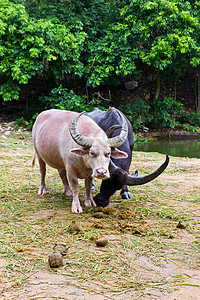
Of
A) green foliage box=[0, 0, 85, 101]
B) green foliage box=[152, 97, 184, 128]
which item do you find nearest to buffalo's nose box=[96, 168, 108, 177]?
green foliage box=[0, 0, 85, 101]

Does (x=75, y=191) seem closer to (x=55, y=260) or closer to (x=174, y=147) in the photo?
(x=55, y=260)

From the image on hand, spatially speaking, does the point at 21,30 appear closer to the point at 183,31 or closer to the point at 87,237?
the point at 183,31

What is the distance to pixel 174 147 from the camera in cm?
1264

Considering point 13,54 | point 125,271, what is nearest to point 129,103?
point 13,54

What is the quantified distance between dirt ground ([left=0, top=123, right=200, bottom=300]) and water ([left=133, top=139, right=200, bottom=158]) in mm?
6381

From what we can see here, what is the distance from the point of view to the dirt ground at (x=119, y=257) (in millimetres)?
2183

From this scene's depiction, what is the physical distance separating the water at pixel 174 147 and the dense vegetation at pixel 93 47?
1.81m

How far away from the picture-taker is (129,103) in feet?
57.1

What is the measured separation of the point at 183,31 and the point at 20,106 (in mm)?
9153

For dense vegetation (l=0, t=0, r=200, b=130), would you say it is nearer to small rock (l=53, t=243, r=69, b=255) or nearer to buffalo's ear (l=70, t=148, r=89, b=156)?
buffalo's ear (l=70, t=148, r=89, b=156)

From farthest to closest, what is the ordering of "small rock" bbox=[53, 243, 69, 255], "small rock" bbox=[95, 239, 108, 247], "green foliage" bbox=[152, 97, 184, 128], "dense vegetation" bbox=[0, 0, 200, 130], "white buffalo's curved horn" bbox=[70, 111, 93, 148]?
"green foliage" bbox=[152, 97, 184, 128], "dense vegetation" bbox=[0, 0, 200, 130], "white buffalo's curved horn" bbox=[70, 111, 93, 148], "small rock" bbox=[95, 239, 108, 247], "small rock" bbox=[53, 243, 69, 255]

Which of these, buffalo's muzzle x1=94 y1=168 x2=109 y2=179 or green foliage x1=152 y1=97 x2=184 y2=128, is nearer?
buffalo's muzzle x1=94 y1=168 x2=109 y2=179

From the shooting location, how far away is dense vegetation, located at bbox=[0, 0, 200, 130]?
1245 centimetres

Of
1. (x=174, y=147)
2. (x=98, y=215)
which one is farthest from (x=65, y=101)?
(x=98, y=215)
